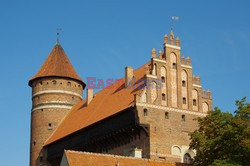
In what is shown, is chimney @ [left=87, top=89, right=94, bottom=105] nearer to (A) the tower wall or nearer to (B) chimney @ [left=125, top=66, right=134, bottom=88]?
(A) the tower wall

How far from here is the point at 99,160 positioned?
32062 millimetres

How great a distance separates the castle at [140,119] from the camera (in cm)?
3738

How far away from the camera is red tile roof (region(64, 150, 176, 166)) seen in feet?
103

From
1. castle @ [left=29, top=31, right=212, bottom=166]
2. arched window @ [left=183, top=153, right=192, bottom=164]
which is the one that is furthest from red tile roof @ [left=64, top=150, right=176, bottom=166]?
arched window @ [left=183, top=153, right=192, bottom=164]

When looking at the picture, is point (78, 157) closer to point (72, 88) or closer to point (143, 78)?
point (143, 78)

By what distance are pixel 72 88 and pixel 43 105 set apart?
3032 mm

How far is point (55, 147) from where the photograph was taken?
47.2m

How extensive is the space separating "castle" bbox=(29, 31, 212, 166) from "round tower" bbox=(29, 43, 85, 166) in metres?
0.70

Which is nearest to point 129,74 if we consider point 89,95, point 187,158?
point 187,158

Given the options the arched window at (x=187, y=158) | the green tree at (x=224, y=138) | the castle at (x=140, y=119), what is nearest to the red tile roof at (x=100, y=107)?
the castle at (x=140, y=119)

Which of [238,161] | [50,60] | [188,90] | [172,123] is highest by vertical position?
[50,60]

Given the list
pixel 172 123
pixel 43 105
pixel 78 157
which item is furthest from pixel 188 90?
pixel 43 105

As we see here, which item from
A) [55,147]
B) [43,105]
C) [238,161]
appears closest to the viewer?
[238,161]

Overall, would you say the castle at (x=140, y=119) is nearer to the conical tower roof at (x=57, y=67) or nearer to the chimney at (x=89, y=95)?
the chimney at (x=89, y=95)
